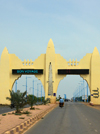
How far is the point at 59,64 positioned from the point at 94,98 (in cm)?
1140

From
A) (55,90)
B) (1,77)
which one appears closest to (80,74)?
(55,90)

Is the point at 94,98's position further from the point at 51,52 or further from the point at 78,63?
the point at 51,52

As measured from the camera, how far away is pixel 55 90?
66.4 m

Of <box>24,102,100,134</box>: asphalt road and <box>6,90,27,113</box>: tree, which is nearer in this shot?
<box>24,102,100,134</box>: asphalt road

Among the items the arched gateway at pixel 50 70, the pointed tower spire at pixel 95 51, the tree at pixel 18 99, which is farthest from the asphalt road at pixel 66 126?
the pointed tower spire at pixel 95 51

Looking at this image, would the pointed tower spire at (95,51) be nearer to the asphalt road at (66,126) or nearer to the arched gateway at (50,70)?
the arched gateway at (50,70)

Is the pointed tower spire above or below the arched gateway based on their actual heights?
above

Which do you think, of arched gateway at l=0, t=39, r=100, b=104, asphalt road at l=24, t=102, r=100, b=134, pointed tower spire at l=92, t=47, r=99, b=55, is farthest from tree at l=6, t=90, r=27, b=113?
pointed tower spire at l=92, t=47, r=99, b=55

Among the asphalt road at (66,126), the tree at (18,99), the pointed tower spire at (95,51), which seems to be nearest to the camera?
the asphalt road at (66,126)

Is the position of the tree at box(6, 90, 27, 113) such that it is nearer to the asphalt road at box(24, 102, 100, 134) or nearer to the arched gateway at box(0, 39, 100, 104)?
the asphalt road at box(24, 102, 100, 134)

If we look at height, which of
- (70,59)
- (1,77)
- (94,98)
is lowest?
(94,98)

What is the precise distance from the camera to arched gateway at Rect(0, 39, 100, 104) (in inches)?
2586

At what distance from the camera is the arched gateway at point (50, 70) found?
216 ft

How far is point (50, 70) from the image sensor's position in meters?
66.4
